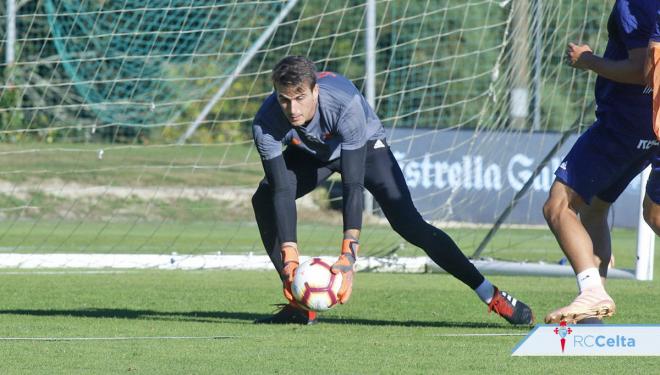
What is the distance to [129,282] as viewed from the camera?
437 inches

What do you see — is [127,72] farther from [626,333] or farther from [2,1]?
[626,333]

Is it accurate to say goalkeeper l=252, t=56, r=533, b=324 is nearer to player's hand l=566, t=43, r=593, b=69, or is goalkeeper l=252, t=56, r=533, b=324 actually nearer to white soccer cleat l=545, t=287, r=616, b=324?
white soccer cleat l=545, t=287, r=616, b=324

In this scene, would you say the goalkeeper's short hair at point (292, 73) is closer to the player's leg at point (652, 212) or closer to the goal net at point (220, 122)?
the player's leg at point (652, 212)

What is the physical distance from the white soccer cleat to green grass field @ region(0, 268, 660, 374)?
0.32 metres

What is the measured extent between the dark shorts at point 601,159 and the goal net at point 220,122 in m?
4.56

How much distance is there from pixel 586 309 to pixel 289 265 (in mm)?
1715

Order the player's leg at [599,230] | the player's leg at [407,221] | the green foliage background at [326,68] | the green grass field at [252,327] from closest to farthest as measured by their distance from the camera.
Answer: the green grass field at [252,327], the player's leg at [599,230], the player's leg at [407,221], the green foliage background at [326,68]

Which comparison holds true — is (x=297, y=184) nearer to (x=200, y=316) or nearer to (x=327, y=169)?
(x=327, y=169)

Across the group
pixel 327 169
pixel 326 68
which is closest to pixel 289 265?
pixel 327 169

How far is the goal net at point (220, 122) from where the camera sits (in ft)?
45.6

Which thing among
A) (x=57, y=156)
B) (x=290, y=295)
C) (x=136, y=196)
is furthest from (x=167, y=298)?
(x=136, y=196)

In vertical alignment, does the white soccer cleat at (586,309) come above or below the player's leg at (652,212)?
below

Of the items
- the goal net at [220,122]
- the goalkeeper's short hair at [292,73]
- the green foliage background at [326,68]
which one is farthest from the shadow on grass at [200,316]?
the green foliage background at [326,68]

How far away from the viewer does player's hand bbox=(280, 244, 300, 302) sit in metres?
7.29
